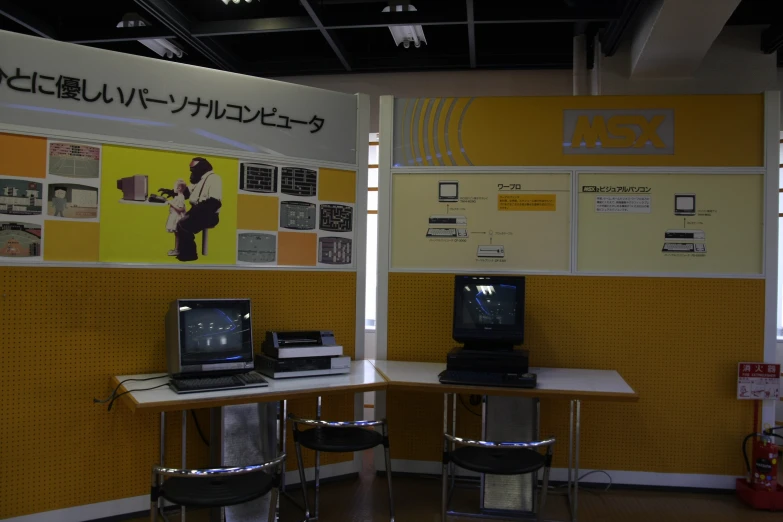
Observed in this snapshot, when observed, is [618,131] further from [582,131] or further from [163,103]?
[163,103]

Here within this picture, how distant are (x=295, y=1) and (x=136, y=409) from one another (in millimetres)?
4037

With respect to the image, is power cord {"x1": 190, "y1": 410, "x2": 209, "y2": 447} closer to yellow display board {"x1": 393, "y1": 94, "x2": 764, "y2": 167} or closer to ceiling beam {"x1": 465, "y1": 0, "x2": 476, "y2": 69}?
yellow display board {"x1": 393, "y1": 94, "x2": 764, "y2": 167}

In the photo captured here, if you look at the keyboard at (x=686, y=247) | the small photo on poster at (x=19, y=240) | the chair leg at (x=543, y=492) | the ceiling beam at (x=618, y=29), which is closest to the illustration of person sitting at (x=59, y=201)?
the small photo on poster at (x=19, y=240)

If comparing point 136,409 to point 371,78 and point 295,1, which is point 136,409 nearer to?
point 295,1

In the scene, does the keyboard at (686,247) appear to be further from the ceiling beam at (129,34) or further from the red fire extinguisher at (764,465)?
the ceiling beam at (129,34)

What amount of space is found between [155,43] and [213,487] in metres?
→ 4.51

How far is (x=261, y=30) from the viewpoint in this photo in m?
5.27

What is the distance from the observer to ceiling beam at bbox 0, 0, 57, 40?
16.1 feet

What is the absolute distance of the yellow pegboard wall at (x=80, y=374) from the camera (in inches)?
125

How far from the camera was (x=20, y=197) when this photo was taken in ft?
10.4

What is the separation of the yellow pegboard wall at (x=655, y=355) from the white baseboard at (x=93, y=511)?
258cm

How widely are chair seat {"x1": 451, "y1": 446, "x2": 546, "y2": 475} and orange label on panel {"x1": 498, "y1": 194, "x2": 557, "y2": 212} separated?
5.41 ft

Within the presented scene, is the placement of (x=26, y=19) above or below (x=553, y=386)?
above

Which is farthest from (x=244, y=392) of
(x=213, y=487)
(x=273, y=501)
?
(x=273, y=501)
